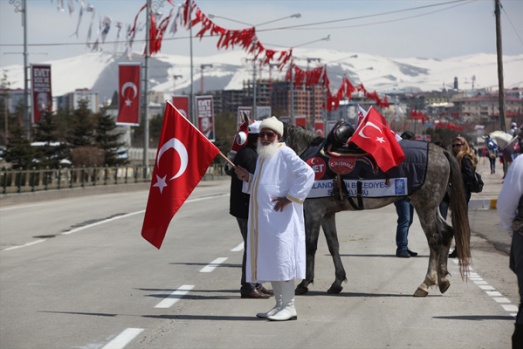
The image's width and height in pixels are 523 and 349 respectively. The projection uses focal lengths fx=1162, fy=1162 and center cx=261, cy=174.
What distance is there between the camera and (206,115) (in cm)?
5906

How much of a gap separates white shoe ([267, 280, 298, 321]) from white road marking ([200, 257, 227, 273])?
4817 mm

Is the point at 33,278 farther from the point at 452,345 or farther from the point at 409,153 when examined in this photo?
the point at 452,345

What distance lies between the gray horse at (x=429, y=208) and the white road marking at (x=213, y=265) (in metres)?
2.59

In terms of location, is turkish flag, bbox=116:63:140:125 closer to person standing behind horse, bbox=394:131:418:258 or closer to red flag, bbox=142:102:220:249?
person standing behind horse, bbox=394:131:418:258

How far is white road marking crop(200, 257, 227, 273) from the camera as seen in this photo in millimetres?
15719

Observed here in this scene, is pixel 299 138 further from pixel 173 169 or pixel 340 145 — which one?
pixel 173 169

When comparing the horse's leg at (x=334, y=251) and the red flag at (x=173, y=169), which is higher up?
the red flag at (x=173, y=169)

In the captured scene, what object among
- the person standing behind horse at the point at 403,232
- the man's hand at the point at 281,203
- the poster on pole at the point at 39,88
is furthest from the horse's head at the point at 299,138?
the poster on pole at the point at 39,88

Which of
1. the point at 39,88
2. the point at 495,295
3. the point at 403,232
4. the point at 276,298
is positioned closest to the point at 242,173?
the point at 276,298

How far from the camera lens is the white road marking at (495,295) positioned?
11.7 m

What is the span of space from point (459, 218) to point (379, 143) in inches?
52.4

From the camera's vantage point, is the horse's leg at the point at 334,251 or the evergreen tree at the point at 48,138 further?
the evergreen tree at the point at 48,138

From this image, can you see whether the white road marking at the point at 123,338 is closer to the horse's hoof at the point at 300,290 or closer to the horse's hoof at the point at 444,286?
the horse's hoof at the point at 300,290

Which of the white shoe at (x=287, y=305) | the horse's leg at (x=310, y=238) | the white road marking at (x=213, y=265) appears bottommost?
the white road marking at (x=213, y=265)
